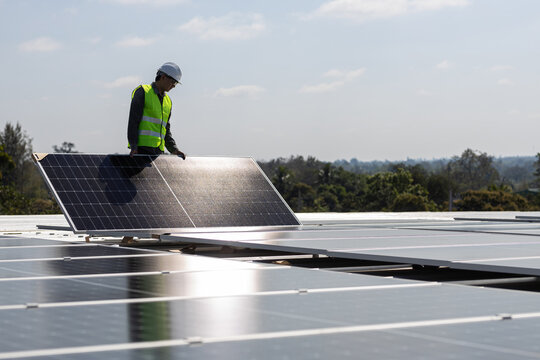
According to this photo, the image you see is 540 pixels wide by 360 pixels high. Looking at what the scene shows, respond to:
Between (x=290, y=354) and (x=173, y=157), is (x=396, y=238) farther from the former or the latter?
(x=290, y=354)

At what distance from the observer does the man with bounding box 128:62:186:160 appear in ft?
44.0

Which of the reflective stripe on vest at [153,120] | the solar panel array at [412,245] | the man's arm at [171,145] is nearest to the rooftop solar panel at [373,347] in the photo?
the solar panel array at [412,245]

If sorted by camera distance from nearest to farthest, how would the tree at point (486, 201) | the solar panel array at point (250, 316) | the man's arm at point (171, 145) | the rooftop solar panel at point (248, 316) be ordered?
the solar panel array at point (250, 316)
the rooftop solar panel at point (248, 316)
the man's arm at point (171, 145)
the tree at point (486, 201)

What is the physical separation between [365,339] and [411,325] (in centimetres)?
52

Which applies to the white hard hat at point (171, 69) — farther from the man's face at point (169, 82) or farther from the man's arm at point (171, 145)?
the man's arm at point (171, 145)

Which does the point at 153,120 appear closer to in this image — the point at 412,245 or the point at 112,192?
the point at 112,192

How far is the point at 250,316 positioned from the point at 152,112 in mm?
8671

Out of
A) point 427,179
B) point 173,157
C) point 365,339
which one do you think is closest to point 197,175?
point 173,157

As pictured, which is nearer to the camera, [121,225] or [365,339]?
[365,339]

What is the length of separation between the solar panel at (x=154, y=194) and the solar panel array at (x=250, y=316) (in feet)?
14.5

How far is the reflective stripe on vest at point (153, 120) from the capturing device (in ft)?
44.5

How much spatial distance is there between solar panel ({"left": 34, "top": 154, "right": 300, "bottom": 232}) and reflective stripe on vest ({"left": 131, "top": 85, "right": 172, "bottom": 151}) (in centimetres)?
27

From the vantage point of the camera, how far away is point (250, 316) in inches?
207

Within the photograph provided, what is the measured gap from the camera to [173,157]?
564 inches
